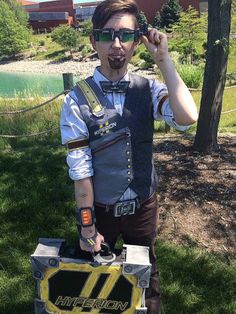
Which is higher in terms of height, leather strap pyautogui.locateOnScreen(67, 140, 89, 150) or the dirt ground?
leather strap pyautogui.locateOnScreen(67, 140, 89, 150)

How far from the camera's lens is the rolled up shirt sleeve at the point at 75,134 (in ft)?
6.93

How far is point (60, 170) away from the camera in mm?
5289

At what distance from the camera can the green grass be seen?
122 inches

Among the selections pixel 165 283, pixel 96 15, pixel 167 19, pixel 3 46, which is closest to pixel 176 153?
pixel 165 283

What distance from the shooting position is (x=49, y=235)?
3.85 m

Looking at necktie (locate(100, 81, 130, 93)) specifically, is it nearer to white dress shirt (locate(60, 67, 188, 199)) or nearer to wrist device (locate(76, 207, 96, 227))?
white dress shirt (locate(60, 67, 188, 199))

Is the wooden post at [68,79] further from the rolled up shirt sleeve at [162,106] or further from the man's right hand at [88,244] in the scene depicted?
the man's right hand at [88,244]

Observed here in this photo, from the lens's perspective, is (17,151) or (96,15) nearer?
(96,15)

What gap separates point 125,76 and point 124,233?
95 cm

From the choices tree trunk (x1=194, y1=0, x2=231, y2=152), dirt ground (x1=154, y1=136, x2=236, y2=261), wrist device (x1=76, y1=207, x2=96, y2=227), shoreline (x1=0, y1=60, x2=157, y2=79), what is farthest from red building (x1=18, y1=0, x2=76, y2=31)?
wrist device (x1=76, y1=207, x2=96, y2=227)

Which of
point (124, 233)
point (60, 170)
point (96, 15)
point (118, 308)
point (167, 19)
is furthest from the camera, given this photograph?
point (167, 19)

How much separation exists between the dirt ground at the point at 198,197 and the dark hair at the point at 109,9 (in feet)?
7.79

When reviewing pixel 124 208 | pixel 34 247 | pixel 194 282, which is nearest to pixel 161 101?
pixel 124 208

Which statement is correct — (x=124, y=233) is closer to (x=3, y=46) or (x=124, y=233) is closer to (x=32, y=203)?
(x=32, y=203)
